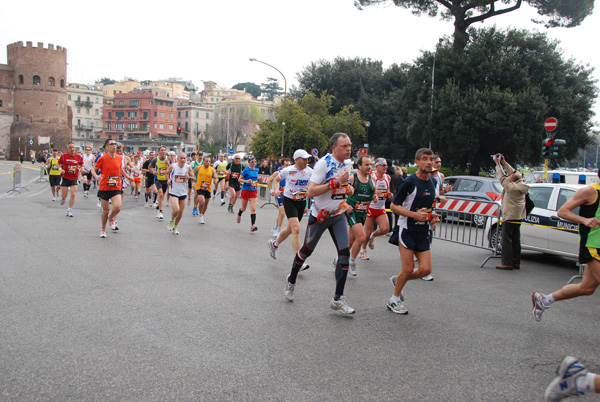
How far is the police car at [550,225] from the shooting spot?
8977 millimetres

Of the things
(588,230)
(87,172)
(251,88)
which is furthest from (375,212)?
(251,88)

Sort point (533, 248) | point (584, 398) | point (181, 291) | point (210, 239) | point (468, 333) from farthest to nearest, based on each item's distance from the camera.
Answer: point (210, 239) → point (533, 248) → point (181, 291) → point (468, 333) → point (584, 398)

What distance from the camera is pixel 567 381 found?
3164mm

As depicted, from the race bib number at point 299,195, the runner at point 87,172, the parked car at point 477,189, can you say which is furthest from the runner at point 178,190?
the runner at point 87,172

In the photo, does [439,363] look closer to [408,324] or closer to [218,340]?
[408,324]

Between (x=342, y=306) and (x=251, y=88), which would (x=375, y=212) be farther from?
(x=251, y=88)

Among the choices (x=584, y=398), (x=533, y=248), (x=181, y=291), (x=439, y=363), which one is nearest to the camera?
(x=584, y=398)

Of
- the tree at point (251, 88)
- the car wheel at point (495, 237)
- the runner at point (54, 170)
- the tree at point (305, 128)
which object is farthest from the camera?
the tree at point (251, 88)

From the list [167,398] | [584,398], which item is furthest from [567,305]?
[167,398]

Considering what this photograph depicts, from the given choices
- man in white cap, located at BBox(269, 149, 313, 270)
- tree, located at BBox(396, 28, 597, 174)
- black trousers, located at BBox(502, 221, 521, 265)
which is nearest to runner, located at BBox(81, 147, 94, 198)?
man in white cap, located at BBox(269, 149, 313, 270)

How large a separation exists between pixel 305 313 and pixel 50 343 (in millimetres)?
2545

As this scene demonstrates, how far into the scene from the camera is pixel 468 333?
16.9 ft

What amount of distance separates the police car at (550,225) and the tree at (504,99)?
19901mm

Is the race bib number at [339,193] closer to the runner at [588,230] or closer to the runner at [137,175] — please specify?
the runner at [588,230]
